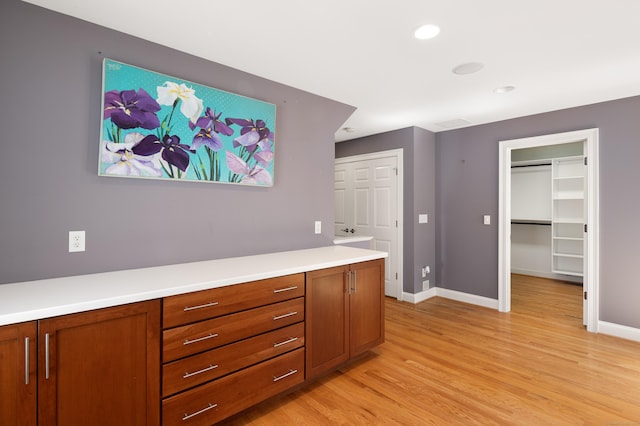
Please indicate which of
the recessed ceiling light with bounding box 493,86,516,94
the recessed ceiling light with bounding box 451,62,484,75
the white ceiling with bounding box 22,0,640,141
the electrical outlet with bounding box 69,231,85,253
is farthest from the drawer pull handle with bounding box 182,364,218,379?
the recessed ceiling light with bounding box 493,86,516,94

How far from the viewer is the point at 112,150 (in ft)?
6.07

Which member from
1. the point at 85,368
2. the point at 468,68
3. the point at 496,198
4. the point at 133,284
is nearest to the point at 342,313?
the point at 133,284

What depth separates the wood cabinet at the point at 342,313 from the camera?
222 centimetres

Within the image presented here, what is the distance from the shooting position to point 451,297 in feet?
14.4

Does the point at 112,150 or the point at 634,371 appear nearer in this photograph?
the point at 112,150

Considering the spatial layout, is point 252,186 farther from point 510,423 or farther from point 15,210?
point 510,423

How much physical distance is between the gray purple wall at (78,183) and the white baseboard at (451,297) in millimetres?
2648

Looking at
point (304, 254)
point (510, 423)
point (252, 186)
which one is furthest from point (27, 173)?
point (510, 423)

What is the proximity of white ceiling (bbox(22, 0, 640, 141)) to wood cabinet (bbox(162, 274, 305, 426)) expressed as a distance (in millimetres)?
1579

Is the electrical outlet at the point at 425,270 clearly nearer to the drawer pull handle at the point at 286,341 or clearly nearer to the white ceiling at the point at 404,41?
the white ceiling at the point at 404,41

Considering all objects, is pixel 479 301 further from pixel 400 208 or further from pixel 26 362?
pixel 26 362

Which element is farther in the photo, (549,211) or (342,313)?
(549,211)

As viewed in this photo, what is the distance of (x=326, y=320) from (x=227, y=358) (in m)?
0.79

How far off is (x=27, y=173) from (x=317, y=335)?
6.53 ft
